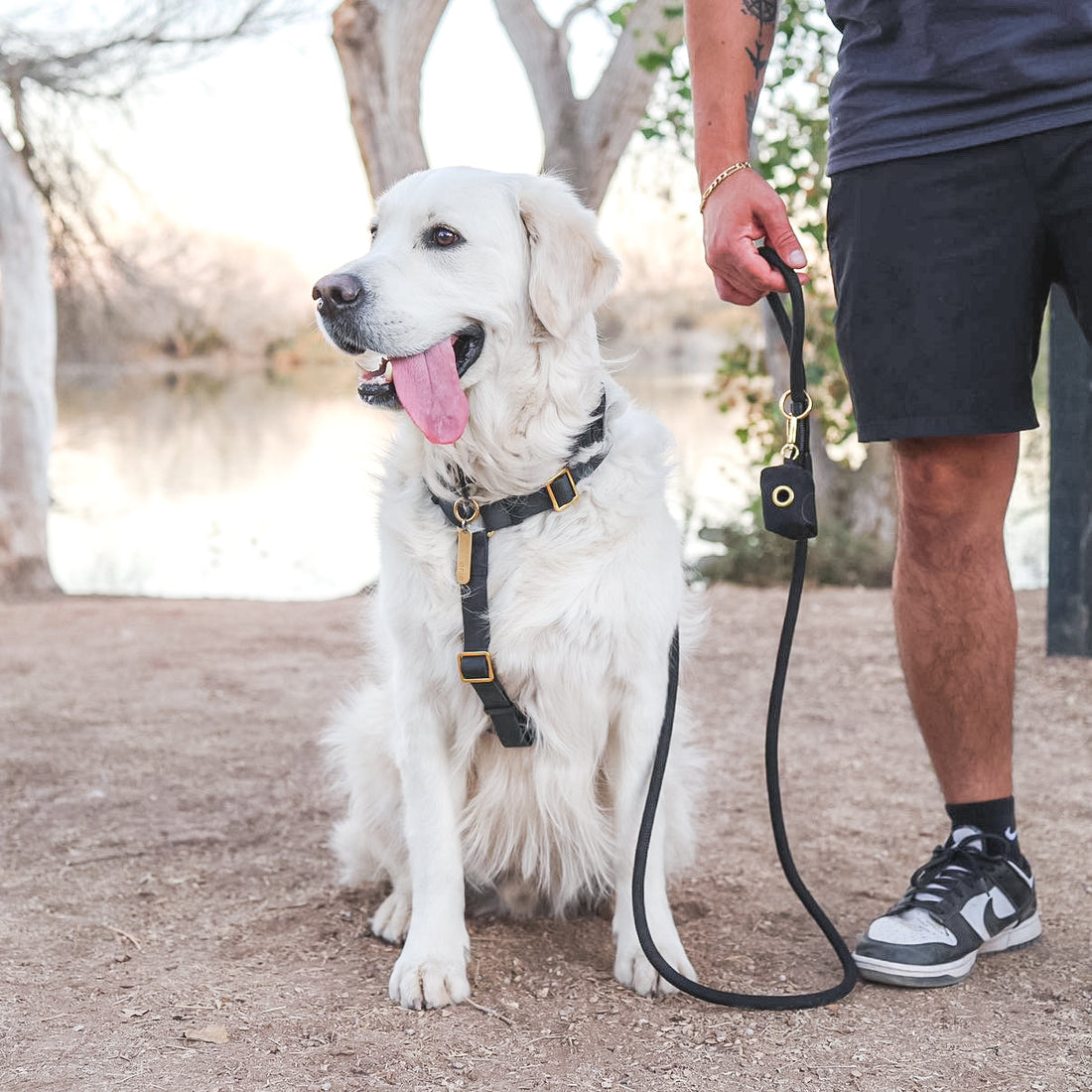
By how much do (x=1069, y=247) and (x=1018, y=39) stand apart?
344 millimetres

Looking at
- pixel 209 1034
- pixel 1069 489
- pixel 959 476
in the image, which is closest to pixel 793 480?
pixel 959 476

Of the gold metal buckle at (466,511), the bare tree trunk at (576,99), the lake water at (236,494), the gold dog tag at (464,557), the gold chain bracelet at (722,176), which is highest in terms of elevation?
the bare tree trunk at (576,99)

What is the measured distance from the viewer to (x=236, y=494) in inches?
467

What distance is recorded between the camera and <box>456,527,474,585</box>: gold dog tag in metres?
2.20

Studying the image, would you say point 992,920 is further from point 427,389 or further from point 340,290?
point 340,290

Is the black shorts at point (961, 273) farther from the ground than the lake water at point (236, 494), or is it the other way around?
the black shorts at point (961, 273)

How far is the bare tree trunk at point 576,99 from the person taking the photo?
7.23m

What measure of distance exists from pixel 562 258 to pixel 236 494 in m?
10.0

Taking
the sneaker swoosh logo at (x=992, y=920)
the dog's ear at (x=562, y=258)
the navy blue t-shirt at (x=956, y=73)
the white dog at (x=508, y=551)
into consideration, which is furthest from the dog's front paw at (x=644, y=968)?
the navy blue t-shirt at (x=956, y=73)

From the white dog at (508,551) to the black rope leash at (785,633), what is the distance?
87mm

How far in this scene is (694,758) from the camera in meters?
2.62

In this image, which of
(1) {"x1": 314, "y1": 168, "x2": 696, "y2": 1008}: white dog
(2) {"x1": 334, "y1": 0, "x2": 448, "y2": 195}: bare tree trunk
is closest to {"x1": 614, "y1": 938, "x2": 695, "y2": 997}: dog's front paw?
(1) {"x1": 314, "y1": 168, "x2": 696, "y2": 1008}: white dog

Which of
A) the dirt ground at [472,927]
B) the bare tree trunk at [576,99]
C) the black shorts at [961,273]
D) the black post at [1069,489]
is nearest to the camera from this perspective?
the dirt ground at [472,927]

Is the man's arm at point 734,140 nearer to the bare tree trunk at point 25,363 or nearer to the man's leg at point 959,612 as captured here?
the man's leg at point 959,612
